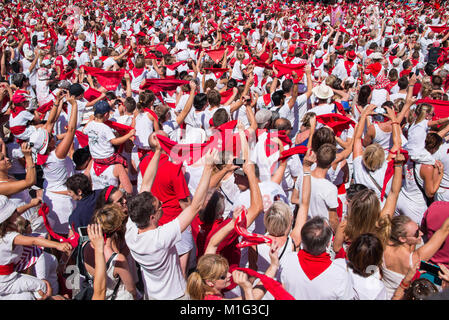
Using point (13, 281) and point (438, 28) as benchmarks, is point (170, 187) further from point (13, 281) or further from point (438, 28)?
point (438, 28)

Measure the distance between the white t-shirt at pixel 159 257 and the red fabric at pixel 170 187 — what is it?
37.9 inches

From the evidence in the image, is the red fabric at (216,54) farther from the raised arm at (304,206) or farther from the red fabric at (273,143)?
the raised arm at (304,206)

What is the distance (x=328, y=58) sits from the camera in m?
10.3

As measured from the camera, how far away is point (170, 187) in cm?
397

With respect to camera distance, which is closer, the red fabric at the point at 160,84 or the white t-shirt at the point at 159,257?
the white t-shirt at the point at 159,257

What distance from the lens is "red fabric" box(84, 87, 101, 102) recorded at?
6406 mm

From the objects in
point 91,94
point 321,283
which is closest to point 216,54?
point 91,94

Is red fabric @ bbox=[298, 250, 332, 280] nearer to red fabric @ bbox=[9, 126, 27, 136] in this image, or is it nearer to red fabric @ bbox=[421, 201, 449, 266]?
red fabric @ bbox=[421, 201, 449, 266]

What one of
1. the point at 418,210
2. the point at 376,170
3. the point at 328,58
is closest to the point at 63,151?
the point at 376,170

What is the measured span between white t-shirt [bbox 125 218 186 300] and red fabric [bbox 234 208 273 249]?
A: 0.44 metres

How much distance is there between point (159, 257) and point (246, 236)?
0.66 metres

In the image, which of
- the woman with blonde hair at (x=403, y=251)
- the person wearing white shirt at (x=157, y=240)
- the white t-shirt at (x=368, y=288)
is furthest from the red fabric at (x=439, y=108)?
the person wearing white shirt at (x=157, y=240)

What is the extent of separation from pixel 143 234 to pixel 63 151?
231 cm

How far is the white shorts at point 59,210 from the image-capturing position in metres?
4.35
